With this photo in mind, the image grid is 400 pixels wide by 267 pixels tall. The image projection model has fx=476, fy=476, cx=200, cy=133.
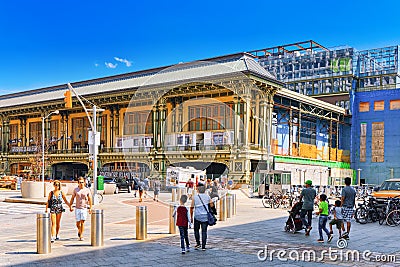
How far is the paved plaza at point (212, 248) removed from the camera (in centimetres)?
1112

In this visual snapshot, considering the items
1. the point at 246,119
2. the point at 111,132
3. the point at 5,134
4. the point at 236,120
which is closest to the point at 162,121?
the point at 111,132

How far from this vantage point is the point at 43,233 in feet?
38.7

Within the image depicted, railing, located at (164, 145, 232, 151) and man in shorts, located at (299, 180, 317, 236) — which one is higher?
railing, located at (164, 145, 232, 151)

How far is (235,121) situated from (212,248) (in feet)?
117

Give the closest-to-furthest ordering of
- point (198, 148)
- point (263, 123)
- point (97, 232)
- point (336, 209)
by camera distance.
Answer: point (97, 232) → point (336, 209) → point (263, 123) → point (198, 148)

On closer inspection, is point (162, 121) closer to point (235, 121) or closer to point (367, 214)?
point (235, 121)

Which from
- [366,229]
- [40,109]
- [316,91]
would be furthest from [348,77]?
[366,229]

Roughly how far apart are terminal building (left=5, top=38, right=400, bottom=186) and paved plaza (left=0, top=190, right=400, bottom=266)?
15541mm

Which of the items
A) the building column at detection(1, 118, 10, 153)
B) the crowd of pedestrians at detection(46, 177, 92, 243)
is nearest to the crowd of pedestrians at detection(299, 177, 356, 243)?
the crowd of pedestrians at detection(46, 177, 92, 243)

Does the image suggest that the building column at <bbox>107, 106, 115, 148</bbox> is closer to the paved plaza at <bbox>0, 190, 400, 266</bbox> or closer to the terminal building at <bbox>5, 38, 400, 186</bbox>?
the terminal building at <bbox>5, 38, 400, 186</bbox>

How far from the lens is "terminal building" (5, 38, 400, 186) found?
47594 millimetres

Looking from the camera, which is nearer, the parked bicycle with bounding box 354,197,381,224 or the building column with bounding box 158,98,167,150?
the parked bicycle with bounding box 354,197,381,224

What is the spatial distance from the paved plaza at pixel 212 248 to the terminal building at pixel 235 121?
51.0 ft

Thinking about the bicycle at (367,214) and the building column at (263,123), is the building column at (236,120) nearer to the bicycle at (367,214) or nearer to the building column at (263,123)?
the building column at (263,123)
